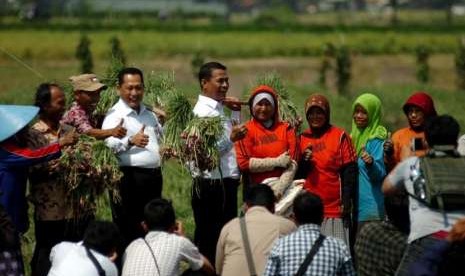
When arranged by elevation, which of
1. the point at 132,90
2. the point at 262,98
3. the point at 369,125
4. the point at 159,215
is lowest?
the point at 159,215

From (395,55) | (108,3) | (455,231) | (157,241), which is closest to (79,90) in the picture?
(157,241)

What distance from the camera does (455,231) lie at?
6.82m

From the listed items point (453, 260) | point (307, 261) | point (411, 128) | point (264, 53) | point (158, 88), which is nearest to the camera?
point (453, 260)

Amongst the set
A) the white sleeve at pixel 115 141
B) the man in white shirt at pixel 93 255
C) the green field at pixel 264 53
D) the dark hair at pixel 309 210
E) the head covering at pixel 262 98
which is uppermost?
the green field at pixel 264 53

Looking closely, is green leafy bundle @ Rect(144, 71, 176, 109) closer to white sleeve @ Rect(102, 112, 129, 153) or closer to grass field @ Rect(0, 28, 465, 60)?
white sleeve @ Rect(102, 112, 129, 153)

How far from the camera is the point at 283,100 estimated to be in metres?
9.73

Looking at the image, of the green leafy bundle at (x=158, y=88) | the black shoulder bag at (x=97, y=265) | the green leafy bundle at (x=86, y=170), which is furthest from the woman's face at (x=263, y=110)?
the black shoulder bag at (x=97, y=265)

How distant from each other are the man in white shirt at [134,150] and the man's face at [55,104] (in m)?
0.48

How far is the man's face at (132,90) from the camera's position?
866 centimetres

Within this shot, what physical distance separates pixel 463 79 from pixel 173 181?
1467cm

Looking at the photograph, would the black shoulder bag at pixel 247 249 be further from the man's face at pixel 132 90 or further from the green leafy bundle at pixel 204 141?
the man's face at pixel 132 90

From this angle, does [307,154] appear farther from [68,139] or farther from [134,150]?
[68,139]

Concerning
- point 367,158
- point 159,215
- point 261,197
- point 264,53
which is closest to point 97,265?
point 159,215

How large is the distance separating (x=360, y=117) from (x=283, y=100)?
0.79m
